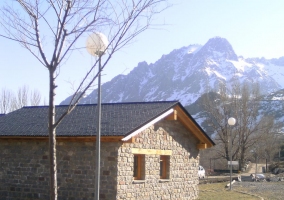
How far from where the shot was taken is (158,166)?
663 inches

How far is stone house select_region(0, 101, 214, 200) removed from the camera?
48.0 feet

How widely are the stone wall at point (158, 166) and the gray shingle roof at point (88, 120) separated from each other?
2.16ft

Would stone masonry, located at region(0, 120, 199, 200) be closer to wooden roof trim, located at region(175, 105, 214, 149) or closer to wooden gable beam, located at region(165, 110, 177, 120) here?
wooden gable beam, located at region(165, 110, 177, 120)

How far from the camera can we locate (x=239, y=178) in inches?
1355

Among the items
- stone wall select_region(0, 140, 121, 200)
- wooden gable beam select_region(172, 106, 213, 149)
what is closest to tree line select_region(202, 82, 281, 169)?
wooden gable beam select_region(172, 106, 213, 149)

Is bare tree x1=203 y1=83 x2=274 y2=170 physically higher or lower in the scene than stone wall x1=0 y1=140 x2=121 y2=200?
higher

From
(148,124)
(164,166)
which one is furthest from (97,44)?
(164,166)

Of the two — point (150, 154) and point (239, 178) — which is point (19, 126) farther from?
point (239, 178)

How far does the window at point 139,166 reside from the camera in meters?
16.0

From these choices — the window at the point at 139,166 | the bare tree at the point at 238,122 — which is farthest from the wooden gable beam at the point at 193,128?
the bare tree at the point at 238,122

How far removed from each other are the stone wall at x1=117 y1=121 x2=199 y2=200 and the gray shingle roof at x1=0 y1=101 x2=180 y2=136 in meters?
0.66

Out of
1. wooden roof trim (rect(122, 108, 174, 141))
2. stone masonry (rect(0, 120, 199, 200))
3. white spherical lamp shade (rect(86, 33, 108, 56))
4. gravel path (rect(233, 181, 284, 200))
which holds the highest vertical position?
white spherical lamp shade (rect(86, 33, 108, 56))

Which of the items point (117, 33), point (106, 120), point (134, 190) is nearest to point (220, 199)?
point (134, 190)

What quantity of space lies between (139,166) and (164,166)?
74.4 inches
